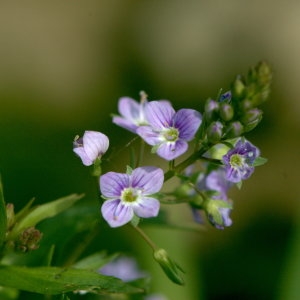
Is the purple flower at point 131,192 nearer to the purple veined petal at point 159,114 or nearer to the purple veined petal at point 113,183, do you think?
the purple veined petal at point 113,183

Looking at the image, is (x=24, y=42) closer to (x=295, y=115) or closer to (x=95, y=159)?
(x=295, y=115)

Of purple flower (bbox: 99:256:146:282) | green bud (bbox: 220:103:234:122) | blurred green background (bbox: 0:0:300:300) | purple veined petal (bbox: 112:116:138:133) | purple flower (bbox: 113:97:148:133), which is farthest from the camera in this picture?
blurred green background (bbox: 0:0:300:300)

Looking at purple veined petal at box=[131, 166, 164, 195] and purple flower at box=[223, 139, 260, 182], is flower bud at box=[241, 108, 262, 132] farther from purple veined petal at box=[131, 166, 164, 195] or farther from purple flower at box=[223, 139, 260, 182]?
purple veined petal at box=[131, 166, 164, 195]

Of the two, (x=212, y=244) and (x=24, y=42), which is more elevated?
(x=24, y=42)

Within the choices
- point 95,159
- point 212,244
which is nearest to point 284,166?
point 212,244

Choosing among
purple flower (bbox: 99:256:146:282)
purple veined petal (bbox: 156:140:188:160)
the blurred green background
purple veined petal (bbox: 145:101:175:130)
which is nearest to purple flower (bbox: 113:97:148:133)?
purple veined petal (bbox: 145:101:175:130)

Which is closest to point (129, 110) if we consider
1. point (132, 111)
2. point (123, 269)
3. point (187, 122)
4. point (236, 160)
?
point (132, 111)
